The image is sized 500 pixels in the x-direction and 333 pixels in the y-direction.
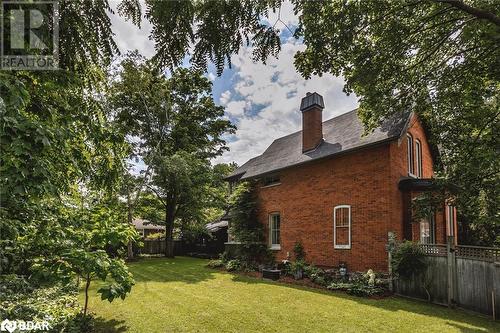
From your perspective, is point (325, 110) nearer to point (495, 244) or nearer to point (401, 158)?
point (401, 158)

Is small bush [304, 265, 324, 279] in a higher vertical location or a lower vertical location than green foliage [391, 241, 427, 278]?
lower

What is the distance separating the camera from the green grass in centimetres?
673

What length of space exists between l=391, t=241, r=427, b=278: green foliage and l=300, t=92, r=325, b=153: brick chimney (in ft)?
23.8

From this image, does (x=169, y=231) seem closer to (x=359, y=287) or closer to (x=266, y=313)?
(x=359, y=287)

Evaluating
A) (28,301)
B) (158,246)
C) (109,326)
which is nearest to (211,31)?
(28,301)

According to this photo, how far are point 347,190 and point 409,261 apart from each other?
4.02 meters

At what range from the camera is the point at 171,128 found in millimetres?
23703

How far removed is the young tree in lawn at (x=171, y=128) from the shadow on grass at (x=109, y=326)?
42.5 ft

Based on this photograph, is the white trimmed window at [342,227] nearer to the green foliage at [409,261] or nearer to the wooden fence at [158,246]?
the green foliage at [409,261]

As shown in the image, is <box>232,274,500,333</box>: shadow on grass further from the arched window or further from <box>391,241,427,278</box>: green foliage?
the arched window

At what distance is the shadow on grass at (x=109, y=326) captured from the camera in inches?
246

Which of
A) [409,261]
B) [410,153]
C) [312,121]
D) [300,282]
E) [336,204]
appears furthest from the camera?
[312,121]

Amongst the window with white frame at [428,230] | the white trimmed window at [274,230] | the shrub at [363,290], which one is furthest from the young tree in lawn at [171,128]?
the window with white frame at [428,230]

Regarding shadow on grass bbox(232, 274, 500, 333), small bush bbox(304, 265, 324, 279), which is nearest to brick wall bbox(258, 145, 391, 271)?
small bush bbox(304, 265, 324, 279)
